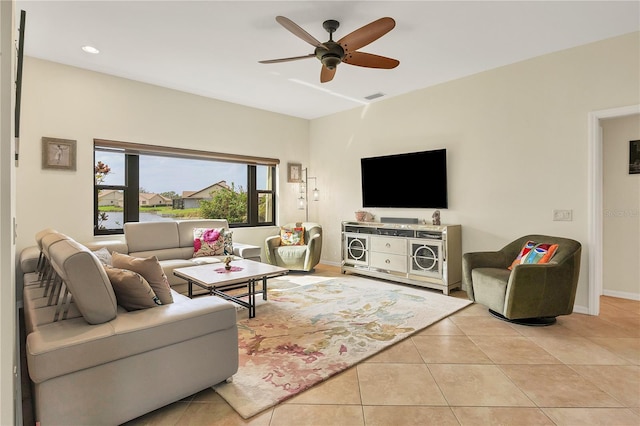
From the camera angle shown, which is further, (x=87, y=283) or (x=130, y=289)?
(x=130, y=289)

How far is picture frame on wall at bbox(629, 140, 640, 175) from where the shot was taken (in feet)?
13.0

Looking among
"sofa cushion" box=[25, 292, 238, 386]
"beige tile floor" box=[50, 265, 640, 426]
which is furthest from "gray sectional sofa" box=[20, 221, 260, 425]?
"beige tile floor" box=[50, 265, 640, 426]

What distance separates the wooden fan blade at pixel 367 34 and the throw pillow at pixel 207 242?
9.82 feet

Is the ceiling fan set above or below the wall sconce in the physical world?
above

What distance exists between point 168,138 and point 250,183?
1573 millimetres

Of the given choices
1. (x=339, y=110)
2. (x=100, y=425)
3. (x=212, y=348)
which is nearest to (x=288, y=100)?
(x=339, y=110)

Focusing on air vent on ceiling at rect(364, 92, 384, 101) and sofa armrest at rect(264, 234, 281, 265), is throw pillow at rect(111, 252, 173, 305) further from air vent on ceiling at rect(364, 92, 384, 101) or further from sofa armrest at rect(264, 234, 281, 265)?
air vent on ceiling at rect(364, 92, 384, 101)

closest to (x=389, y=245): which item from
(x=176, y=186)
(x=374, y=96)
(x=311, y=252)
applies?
(x=311, y=252)

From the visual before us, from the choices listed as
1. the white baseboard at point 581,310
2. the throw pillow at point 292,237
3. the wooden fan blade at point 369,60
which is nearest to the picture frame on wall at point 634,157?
the white baseboard at point 581,310

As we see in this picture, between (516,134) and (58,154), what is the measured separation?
546 centimetres

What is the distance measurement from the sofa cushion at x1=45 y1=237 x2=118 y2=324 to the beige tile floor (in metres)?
0.63

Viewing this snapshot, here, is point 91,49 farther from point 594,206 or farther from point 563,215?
point 594,206

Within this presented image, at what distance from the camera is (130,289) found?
193cm

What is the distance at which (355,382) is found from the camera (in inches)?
85.4
